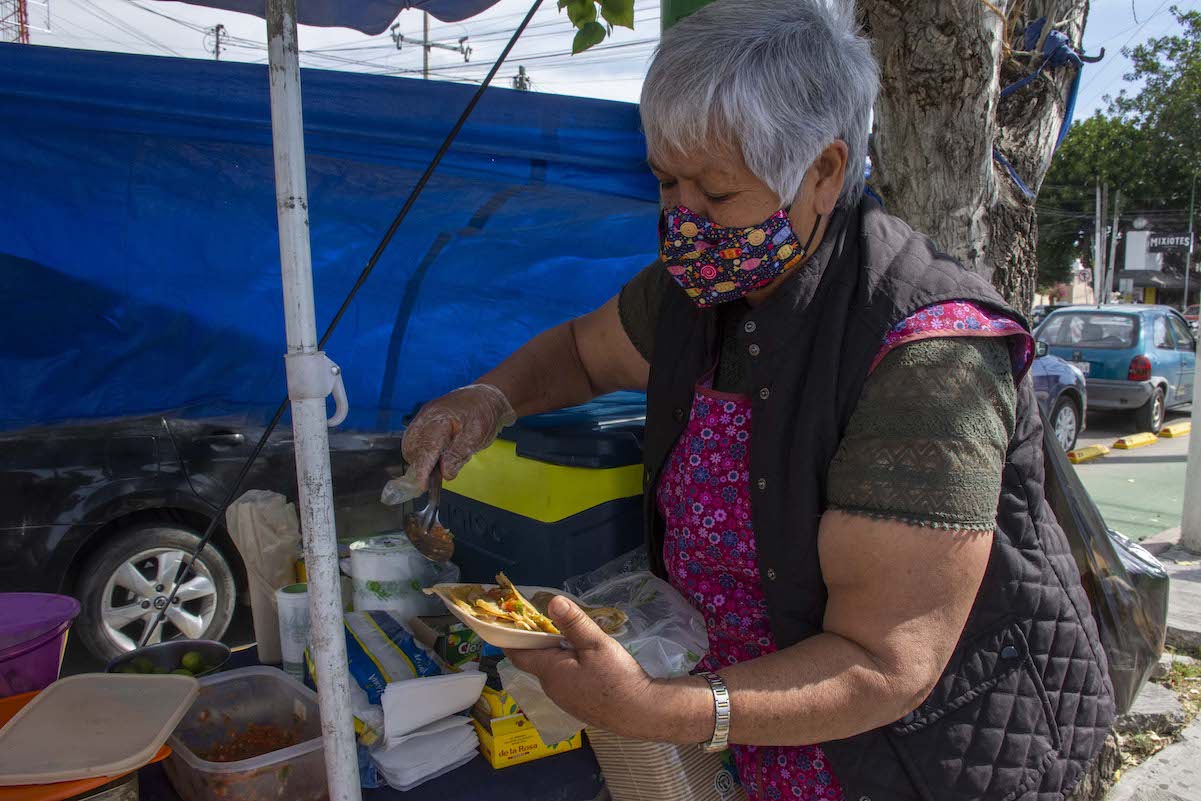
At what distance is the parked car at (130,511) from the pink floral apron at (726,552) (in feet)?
8.57

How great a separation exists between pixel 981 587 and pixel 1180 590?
438cm

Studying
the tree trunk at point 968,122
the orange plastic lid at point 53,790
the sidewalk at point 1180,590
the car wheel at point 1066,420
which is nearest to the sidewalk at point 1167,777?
the sidewalk at point 1180,590

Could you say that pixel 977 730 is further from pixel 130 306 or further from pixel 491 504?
pixel 130 306

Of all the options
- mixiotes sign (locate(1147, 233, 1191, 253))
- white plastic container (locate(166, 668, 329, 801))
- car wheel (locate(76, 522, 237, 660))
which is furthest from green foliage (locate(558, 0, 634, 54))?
mixiotes sign (locate(1147, 233, 1191, 253))

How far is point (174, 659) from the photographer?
177cm

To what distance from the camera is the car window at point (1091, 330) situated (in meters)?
10.2

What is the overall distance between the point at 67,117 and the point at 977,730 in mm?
1975

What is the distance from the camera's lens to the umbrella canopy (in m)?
1.93

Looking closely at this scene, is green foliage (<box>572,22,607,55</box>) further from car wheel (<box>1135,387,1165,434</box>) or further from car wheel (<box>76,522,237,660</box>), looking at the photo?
car wheel (<box>1135,387,1165,434</box>)

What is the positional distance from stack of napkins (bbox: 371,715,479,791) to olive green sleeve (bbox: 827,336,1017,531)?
85cm

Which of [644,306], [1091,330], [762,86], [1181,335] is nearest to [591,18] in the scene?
[644,306]

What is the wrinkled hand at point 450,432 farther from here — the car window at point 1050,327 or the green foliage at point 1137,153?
the green foliage at point 1137,153

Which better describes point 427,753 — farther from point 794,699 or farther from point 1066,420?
point 1066,420

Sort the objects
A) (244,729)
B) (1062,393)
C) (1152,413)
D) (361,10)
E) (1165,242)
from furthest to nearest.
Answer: (1165,242) < (1152,413) < (1062,393) < (361,10) < (244,729)
